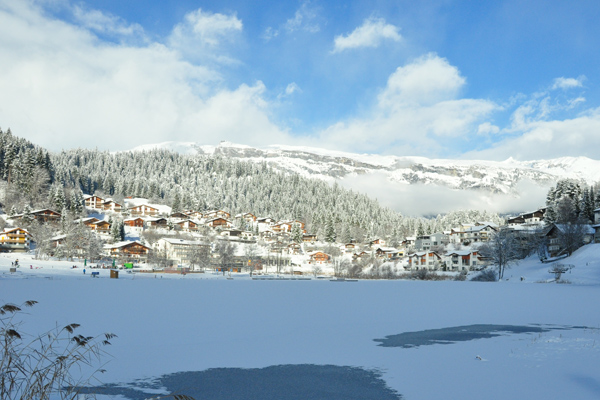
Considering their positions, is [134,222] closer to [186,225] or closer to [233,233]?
[186,225]

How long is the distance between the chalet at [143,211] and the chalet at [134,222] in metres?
13.8

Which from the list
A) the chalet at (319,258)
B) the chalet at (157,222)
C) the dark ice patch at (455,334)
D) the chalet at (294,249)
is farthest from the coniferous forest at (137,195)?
the dark ice patch at (455,334)

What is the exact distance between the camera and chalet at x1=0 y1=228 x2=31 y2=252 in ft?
264

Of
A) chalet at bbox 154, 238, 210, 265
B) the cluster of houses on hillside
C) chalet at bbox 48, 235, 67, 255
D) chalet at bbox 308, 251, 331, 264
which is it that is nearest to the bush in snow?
the cluster of houses on hillside

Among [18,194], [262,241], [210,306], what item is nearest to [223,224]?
[262,241]

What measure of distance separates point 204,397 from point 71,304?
1909cm

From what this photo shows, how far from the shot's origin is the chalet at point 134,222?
127125 mm

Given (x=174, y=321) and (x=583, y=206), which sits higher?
(x=583, y=206)

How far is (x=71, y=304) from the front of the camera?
81.5 feet

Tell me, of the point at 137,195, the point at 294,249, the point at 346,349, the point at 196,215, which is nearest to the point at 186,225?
the point at 196,215

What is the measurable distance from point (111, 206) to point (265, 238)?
50114 millimetres

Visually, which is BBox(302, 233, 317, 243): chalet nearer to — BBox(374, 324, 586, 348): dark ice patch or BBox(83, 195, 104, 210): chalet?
BBox(83, 195, 104, 210): chalet

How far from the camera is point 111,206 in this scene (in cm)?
13888

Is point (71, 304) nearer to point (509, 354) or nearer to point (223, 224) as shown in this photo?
point (509, 354)
